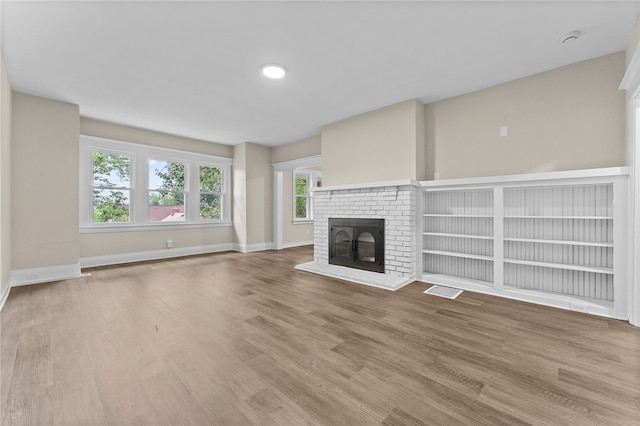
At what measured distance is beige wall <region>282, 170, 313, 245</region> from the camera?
7.62m

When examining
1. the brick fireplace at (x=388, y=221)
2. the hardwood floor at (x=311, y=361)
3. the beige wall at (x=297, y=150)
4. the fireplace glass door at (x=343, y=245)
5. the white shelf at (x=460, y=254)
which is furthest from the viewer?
the beige wall at (x=297, y=150)

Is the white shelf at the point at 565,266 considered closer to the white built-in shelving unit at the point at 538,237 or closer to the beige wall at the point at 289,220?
the white built-in shelving unit at the point at 538,237

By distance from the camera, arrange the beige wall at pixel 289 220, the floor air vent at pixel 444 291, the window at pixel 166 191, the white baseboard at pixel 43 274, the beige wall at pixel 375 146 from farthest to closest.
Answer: the beige wall at pixel 289 220
the window at pixel 166 191
the beige wall at pixel 375 146
the white baseboard at pixel 43 274
the floor air vent at pixel 444 291

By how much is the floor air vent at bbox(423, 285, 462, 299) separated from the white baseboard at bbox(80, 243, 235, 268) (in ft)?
16.9

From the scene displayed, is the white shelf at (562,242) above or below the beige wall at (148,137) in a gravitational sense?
below

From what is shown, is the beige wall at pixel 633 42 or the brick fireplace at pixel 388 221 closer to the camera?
the beige wall at pixel 633 42

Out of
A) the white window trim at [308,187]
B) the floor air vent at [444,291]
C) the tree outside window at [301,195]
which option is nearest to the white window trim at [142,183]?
the white window trim at [308,187]

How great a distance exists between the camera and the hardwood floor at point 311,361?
4.50 feet

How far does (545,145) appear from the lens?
126 inches

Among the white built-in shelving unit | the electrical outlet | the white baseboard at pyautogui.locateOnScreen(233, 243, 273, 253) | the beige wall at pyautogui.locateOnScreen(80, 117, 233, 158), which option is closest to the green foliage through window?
the white baseboard at pyautogui.locateOnScreen(233, 243, 273, 253)

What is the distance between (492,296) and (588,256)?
1.07 meters

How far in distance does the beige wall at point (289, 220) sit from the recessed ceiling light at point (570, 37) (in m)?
6.13

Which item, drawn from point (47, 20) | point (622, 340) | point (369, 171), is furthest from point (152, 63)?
point (622, 340)

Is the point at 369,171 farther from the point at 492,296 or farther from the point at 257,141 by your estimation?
the point at 257,141
